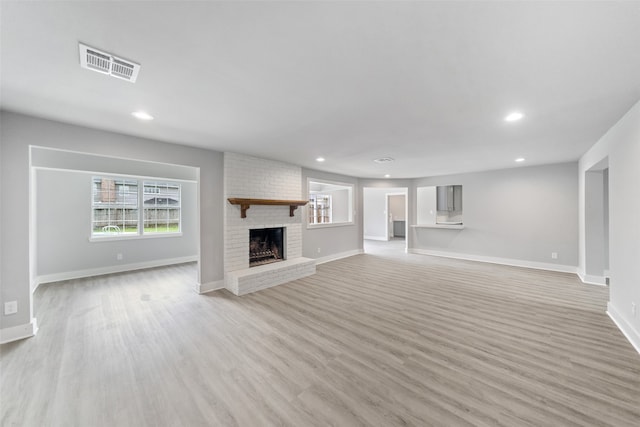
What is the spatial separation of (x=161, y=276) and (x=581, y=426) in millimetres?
6069

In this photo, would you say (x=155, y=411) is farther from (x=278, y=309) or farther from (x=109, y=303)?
(x=109, y=303)

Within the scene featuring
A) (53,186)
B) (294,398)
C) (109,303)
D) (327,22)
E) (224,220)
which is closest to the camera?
(327,22)

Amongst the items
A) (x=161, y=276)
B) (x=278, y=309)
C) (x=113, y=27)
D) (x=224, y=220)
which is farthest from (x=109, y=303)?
(x=113, y=27)

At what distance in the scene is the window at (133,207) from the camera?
204 inches

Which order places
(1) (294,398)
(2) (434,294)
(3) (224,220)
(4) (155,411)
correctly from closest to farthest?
(4) (155,411)
(1) (294,398)
(2) (434,294)
(3) (224,220)

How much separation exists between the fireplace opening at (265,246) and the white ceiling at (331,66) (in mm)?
2430

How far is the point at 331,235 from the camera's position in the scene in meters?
6.57

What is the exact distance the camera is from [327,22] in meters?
1.27

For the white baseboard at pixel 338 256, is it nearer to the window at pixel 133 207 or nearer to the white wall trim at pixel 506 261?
the white wall trim at pixel 506 261

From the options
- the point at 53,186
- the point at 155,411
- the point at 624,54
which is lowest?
the point at 155,411

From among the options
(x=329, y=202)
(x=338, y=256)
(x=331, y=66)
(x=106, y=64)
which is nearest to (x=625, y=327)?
(x=331, y=66)

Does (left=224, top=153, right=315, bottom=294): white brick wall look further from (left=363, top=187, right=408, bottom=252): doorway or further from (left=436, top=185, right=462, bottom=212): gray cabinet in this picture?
(left=363, top=187, right=408, bottom=252): doorway

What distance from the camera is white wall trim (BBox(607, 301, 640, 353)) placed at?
230cm

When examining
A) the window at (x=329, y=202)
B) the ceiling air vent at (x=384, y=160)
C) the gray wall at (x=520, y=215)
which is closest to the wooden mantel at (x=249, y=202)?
the ceiling air vent at (x=384, y=160)
